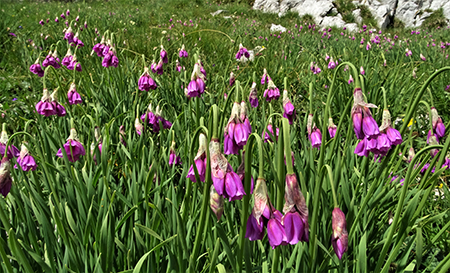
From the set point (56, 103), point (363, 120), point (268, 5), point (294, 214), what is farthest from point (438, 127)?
point (268, 5)

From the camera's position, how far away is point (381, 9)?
15.5 metres

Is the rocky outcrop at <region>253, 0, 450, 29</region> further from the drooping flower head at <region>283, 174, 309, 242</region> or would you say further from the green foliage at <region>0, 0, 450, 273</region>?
the drooping flower head at <region>283, 174, 309, 242</region>

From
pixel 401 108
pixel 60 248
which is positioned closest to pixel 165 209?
pixel 60 248

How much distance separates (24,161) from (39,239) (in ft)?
1.21

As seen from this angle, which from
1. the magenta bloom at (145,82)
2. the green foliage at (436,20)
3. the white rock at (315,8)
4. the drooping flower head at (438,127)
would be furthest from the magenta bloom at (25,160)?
the green foliage at (436,20)

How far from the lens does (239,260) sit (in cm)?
97

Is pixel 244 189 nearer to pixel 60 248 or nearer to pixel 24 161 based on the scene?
pixel 60 248

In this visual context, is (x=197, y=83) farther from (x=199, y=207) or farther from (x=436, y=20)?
(x=436, y=20)

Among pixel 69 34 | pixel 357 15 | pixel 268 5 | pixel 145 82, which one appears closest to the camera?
pixel 145 82

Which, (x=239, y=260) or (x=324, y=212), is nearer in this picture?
(x=239, y=260)

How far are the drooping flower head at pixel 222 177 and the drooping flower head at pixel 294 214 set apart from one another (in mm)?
145

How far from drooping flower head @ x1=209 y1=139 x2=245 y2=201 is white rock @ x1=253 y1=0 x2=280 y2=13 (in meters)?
16.8

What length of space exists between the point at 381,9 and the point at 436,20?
8.15 feet

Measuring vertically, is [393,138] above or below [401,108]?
above
